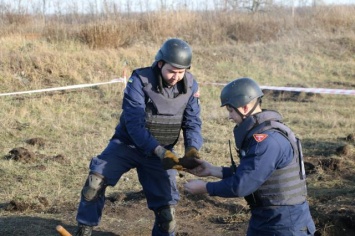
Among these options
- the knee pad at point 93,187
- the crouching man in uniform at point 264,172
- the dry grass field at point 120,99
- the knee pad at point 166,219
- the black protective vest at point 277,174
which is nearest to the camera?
the crouching man in uniform at point 264,172

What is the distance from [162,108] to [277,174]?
160cm

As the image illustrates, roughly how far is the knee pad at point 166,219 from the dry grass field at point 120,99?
2.34ft

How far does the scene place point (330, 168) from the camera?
8875 millimetres

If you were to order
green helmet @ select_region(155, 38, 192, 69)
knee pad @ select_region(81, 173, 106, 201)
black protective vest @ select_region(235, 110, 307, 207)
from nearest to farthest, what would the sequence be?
black protective vest @ select_region(235, 110, 307, 207) → green helmet @ select_region(155, 38, 192, 69) → knee pad @ select_region(81, 173, 106, 201)

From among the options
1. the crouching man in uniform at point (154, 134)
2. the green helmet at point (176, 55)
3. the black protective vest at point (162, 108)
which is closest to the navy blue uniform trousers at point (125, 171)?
the crouching man in uniform at point (154, 134)

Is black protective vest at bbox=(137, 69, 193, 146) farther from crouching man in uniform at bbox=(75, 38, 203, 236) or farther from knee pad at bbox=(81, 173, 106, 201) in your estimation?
knee pad at bbox=(81, 173, 106, 201)

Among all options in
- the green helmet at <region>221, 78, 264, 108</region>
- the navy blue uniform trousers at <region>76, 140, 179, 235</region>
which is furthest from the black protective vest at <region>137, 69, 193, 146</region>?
the green helmet at <region>221, 78, 264, 108</region>

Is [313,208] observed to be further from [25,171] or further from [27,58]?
[27,58]

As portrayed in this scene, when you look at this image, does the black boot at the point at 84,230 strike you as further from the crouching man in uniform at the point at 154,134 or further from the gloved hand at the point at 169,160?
the gloved hand at the point at 169,160

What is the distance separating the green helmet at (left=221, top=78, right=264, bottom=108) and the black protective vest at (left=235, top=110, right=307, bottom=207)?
129 millimetres

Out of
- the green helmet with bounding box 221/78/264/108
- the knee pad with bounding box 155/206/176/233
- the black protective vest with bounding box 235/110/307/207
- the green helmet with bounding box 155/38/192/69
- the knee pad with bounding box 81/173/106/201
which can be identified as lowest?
the knee pad with bounding box 155/206/176/233

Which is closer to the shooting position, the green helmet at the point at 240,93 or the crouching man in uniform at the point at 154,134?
the green helmet at the point at 240,93

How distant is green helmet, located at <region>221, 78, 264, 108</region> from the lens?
12.6ft

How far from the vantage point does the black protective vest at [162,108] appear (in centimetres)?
509
